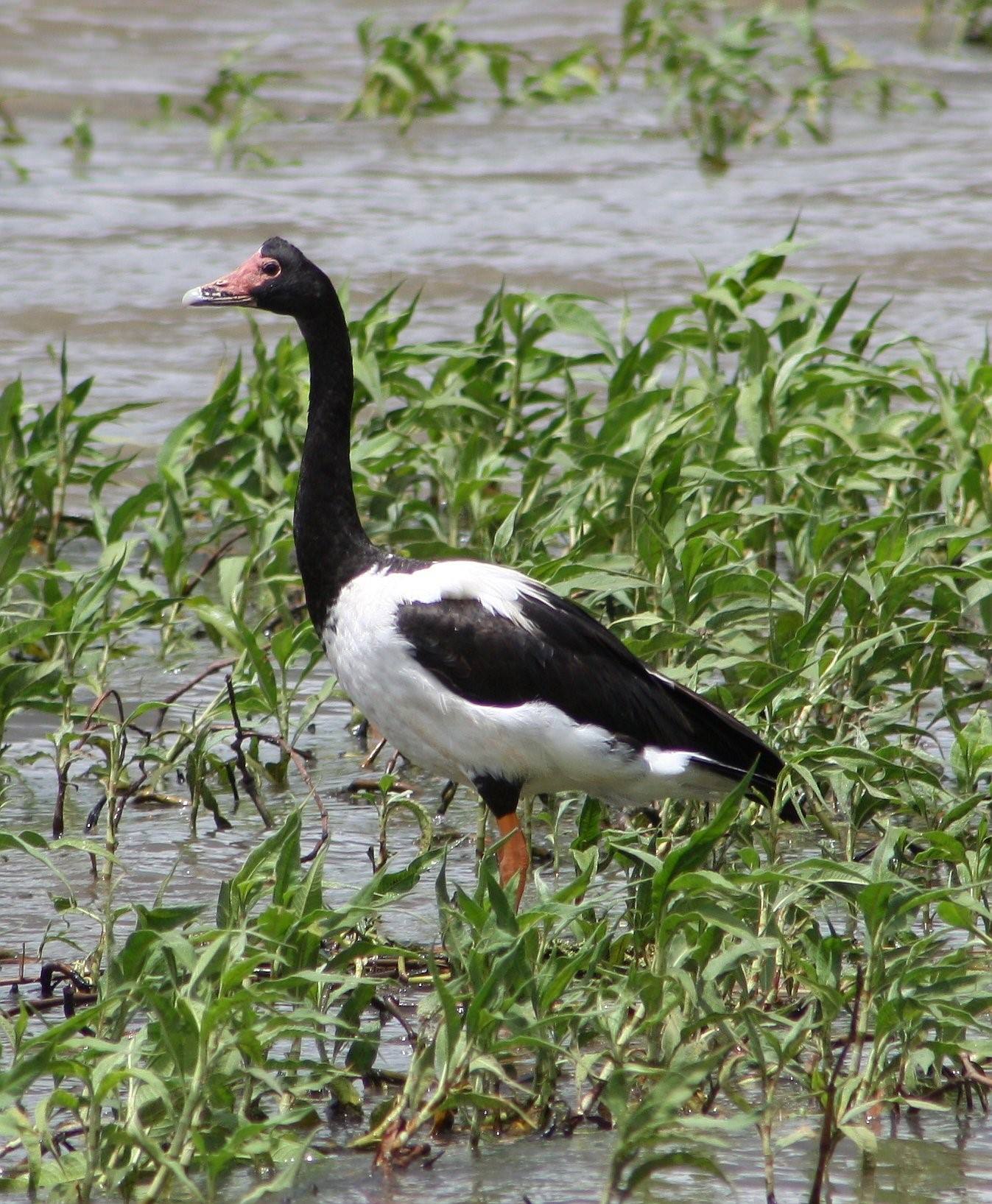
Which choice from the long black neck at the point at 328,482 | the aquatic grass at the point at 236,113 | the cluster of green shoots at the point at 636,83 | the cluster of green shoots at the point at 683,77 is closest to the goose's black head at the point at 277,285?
the long black neck at the point at 328,482

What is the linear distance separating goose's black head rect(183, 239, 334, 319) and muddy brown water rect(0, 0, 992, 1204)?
1292 millimetres

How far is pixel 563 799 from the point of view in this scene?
17.9ft

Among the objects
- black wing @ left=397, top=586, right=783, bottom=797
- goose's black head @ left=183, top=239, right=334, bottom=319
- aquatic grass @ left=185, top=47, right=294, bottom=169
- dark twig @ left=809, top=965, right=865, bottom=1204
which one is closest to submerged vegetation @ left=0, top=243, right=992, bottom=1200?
dark twig @ left=809, top=965, right=865, bottom=1204

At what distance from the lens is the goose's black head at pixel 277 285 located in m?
5.01

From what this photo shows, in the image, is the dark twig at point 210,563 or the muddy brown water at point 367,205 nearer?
the dark twig at point 210,563

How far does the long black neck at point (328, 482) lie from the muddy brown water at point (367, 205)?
2.46 feet

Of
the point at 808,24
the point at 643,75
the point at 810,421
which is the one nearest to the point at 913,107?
the point at 808,24

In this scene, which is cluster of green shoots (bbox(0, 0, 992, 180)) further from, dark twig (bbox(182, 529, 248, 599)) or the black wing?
the black wing

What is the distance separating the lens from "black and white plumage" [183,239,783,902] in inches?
178

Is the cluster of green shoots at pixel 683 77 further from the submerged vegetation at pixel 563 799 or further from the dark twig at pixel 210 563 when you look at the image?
the dark twig at pixel 210 563

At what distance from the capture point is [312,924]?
Answer: 3494 millimetres

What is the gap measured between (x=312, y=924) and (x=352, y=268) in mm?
7166

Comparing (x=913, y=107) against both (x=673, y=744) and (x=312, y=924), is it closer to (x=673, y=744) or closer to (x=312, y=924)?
(x=673, y=744)

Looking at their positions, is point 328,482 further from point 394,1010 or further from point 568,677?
point 394,1010
